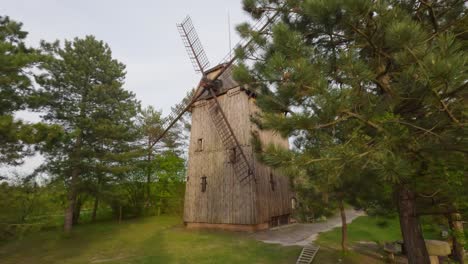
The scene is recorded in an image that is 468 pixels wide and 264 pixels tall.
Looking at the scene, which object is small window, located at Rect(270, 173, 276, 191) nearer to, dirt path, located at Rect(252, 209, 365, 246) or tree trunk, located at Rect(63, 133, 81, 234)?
dirt path, located at Rect(252, 209, 365, 246)

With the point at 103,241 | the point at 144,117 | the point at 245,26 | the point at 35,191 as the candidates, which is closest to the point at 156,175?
the point at 144,117

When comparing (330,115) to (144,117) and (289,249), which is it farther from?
(144,117)

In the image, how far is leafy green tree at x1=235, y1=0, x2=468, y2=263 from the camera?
370 cm

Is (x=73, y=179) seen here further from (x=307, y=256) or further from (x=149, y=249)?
(x=307, y=256)

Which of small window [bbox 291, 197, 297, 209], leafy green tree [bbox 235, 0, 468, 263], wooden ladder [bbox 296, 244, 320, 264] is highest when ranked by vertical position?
leafy green tree [bbox 235, 0, 468, 263]

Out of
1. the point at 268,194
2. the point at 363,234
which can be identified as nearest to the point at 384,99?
the point at 268,194

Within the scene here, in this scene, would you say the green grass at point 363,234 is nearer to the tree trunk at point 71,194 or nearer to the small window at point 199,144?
the small window at point 199,144

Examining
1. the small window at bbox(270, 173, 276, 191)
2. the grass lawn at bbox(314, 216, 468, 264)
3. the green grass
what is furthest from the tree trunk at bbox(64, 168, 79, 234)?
the green grass

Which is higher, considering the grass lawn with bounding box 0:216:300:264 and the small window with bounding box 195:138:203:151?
the small window with bounding box 195:138:203:151

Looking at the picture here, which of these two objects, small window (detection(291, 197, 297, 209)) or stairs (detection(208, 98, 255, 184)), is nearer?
stairs (detection(208, 98, 255, 184))

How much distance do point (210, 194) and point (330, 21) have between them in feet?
48.6

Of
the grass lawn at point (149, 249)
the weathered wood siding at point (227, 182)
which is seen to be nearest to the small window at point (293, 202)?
the weathered wood siding at point (227, 182)

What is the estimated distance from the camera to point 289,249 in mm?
11359

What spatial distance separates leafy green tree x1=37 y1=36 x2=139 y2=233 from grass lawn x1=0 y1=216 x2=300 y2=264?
2.94 m
